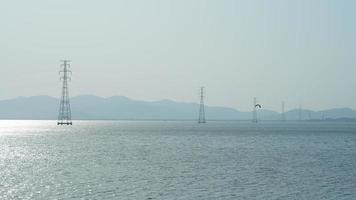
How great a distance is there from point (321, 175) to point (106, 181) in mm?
26520

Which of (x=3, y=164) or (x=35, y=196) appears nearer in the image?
(x=35, y=196)

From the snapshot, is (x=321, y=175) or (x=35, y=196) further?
(x=321, y=175)

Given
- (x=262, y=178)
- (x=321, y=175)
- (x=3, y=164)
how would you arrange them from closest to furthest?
1. (x=262, y=178)
2. (x=321, y=175)
3. (x=3, y=164)

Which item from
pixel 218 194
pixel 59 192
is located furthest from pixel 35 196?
pixel 218 194

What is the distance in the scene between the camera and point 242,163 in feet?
279

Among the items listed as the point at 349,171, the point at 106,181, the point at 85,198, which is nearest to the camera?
the point at 85,198

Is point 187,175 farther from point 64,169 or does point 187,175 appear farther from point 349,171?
point 349,171

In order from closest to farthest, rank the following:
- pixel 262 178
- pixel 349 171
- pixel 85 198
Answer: pixel 85 198
pixel 262 178
pixel 349 171

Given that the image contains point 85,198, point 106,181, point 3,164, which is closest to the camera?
point 85,198

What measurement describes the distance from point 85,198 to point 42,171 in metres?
24.1

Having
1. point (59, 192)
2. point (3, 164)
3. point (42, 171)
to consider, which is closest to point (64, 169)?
point (42, 171)

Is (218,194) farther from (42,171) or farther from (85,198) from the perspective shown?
(42,171)

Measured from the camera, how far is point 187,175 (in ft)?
221

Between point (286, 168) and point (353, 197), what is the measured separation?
1021 inches
